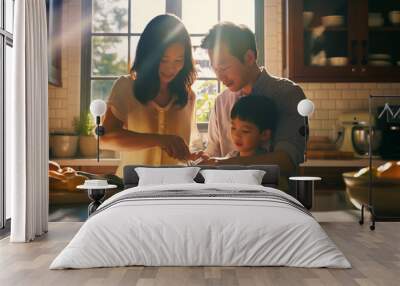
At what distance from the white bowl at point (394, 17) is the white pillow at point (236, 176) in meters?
2.43

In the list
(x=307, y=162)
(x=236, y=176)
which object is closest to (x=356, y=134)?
(x=307, y=162)

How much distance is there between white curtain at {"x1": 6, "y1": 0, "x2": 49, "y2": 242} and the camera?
5.89 m

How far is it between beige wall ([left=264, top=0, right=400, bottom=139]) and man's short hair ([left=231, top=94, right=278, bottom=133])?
410 mm

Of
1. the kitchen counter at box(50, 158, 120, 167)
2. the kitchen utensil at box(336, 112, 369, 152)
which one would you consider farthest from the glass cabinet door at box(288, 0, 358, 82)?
the kitchen counter at box(50, 158, 120, 167)

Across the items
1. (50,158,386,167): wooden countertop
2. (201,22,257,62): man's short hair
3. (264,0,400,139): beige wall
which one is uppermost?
(201,22,257,62): man's short hair

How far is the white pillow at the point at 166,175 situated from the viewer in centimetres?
673

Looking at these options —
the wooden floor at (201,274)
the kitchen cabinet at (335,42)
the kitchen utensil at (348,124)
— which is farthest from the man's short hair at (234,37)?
the wooden floor at (201,274)

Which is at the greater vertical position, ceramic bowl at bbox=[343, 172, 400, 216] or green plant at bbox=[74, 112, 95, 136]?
green plant at bbox=[74, 112, 95, 136]

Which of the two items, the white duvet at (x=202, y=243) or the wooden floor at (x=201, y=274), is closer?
the wooden floor at (x=201, y=274)

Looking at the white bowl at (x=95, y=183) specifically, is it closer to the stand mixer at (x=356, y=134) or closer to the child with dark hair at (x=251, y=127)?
the child with dark hair at (x=251, y=127)

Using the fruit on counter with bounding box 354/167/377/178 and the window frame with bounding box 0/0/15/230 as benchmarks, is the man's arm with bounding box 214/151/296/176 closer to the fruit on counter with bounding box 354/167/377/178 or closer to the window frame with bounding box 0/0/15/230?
the fruit on counter with bounding box 354/167/377/178

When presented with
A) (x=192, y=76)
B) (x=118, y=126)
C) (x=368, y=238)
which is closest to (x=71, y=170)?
(x=118, y=126)

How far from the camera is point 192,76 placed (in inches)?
285

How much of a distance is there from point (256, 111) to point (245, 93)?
0.85 ft
